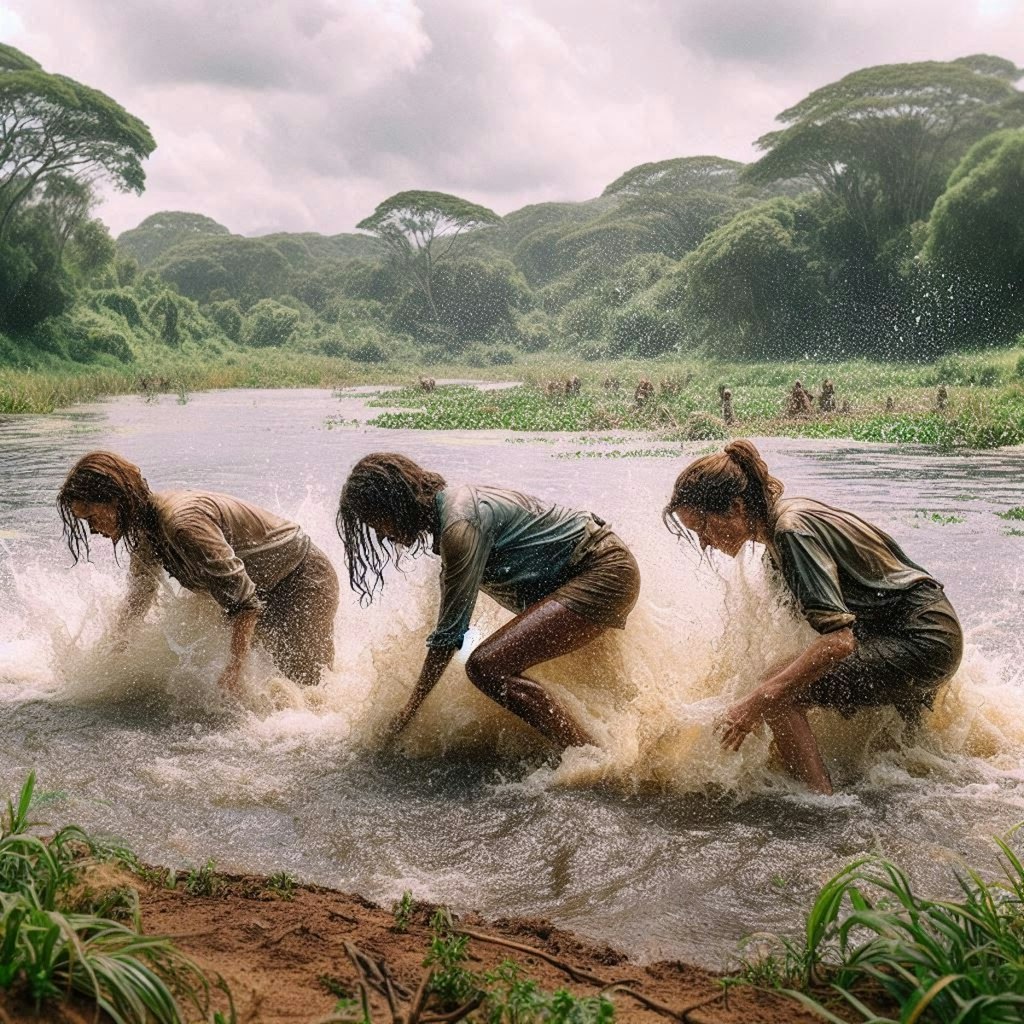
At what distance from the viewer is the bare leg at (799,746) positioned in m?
3.70

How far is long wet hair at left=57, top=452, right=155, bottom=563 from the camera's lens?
436 centimetres

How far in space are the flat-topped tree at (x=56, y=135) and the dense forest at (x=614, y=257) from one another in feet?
0.19

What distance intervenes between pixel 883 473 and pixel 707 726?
962cm

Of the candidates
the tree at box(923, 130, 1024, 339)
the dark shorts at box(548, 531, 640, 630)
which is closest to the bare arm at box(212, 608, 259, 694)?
the dark shorts at box(548, 531, 640, 630)

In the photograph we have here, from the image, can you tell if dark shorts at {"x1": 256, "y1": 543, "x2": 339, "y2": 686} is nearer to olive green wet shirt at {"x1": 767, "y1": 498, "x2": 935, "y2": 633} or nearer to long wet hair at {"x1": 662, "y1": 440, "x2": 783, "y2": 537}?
long wet hair at {"x1": 662, "y1": 440, "x2": 783, "y2": 537}

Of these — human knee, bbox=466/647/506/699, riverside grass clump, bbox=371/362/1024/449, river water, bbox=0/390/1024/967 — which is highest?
riverside grass clump, bbox=371/362/1024/449

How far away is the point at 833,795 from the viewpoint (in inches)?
153

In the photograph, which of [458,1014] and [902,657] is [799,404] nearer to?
[902,657]

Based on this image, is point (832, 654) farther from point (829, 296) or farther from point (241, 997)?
point (829, 296)

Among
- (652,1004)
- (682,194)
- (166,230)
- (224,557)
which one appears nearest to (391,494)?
(224,557)

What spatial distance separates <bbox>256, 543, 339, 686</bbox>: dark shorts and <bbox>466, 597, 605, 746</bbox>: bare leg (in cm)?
128

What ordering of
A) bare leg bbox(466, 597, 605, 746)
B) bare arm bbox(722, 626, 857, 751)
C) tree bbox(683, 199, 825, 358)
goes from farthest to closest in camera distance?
tree bbox(683, 199, 825, 358), bare leg bbox(466, 597, 605, 746), bare arm bbox(722, 626, 857, 751)

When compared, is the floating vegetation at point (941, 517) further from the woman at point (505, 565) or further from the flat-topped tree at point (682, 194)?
the flat-topped tree at point (682, 194)

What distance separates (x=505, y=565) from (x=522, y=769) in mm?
848
